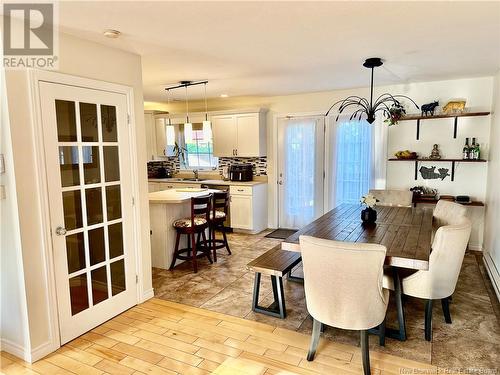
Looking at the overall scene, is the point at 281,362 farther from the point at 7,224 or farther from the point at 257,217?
the point at 257,217

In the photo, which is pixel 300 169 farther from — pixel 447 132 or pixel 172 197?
pixel 172 197

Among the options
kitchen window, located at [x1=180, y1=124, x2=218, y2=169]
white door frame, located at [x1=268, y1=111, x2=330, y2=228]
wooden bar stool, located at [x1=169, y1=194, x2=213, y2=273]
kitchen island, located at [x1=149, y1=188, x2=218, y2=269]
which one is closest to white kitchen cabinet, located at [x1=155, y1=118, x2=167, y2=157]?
kitchen window, located at [x1=180, y1=124, x2=218, y2=169]

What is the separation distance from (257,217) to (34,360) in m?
3.96

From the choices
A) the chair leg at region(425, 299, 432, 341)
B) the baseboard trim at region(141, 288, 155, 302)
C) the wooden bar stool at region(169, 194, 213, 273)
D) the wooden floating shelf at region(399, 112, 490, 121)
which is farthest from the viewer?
the wooden floating shelf at region(399, 112, 490, 121)

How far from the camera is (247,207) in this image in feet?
19.1

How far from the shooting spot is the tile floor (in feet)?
8.16

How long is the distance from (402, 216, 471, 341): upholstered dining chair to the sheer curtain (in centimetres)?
269

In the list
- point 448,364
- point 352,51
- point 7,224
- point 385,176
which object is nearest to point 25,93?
point 7,224

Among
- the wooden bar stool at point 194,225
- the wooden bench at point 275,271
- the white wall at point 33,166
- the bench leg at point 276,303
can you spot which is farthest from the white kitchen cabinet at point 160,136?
the bench leg at point 276,303

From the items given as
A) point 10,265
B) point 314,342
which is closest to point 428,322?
point 314,342

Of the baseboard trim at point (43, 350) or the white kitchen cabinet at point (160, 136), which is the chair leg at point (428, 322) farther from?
the white kitchen cabinet at point (160, 136)

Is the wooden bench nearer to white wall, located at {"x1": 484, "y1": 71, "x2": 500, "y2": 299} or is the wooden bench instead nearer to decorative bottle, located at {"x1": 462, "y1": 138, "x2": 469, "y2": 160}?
white wall, located at {"x1": 484, "y1": 71, "x2": 500, "y2": 299}

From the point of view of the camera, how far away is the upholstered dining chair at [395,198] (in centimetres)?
445

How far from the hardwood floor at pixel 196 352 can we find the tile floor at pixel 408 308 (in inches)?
5.7
